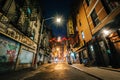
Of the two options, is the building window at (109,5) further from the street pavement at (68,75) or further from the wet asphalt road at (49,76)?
the wet asphalt road at (49,76)

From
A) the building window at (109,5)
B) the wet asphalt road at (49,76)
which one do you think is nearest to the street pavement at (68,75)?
the wet asphalt road at (49,76)

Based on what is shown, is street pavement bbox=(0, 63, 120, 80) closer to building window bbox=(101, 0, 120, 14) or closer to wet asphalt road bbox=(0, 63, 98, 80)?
wet asphalt road bbox=(0, 63, 98, 80)

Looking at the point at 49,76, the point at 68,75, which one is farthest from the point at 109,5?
the point at 49,76

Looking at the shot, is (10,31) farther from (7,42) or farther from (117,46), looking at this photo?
(117,46)


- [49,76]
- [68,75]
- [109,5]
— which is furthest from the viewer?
[109,5]

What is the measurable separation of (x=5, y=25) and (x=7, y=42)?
5.86ft

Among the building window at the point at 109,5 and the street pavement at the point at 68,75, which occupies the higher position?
the building window at the point at 109,5

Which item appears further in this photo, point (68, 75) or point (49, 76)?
point (68, 75)

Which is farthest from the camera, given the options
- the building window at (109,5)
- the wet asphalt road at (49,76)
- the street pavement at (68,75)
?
Result: the building window at (109,5)

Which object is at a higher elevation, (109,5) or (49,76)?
(109,5)

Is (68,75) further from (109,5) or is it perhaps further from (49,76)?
(109,5)

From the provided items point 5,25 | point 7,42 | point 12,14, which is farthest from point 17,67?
point 12,14

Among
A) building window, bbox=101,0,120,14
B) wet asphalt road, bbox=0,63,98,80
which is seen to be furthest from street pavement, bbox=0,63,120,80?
building window, bbox=101,0,120,14

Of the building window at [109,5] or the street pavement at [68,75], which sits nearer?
the street pavement at [68,75]
